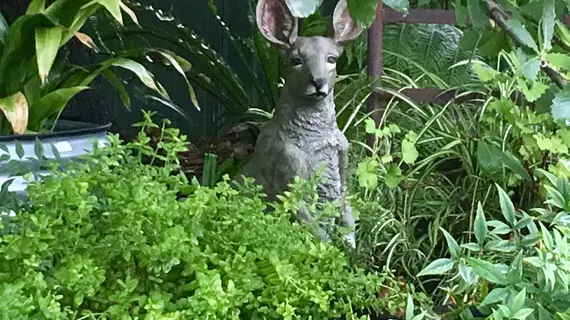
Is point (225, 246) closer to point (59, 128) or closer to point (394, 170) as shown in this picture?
point (394, 170)

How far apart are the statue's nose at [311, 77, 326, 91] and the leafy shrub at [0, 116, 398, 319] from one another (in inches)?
12.3

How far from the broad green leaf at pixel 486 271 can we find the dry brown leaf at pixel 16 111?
32.5 inches

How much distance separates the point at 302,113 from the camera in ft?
3.83

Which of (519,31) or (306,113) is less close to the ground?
(519,31)

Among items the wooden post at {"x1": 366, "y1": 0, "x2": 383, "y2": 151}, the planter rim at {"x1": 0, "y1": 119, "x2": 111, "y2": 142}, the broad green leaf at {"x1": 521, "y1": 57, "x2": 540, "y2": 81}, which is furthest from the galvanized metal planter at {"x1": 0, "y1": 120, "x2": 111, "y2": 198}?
the broad green leaf at {"x1": 521, "y1": 57, "x2": 540, "y2": 81}

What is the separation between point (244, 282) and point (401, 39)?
1.34 m

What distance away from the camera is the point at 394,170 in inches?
50.8

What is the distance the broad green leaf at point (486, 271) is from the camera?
0.73m

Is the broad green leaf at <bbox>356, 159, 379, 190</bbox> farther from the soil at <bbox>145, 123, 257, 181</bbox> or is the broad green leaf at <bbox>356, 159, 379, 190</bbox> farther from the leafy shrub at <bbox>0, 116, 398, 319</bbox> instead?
the soil at <bbox>145, 123, 257, 181</bbox>

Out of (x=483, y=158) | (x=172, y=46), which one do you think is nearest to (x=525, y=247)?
(x=483, y=158)

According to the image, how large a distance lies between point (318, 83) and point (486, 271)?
49cm

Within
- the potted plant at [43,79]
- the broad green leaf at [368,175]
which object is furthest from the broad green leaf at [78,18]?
the broad green leaf at [368,175]

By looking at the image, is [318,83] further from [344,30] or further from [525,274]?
[525,274]

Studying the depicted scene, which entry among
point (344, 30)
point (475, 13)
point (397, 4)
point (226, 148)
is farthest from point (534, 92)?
point (226, 148)
